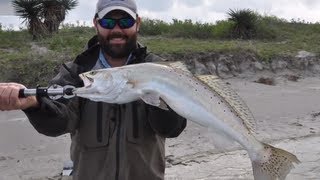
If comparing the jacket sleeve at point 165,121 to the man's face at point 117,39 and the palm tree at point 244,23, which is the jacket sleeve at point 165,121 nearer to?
the man's face at point 117,39

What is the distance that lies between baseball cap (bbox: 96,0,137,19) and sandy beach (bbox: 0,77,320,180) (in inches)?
146

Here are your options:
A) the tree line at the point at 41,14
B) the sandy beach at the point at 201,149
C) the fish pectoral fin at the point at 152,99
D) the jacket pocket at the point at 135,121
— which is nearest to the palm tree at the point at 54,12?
the tree line at the point at 41,14

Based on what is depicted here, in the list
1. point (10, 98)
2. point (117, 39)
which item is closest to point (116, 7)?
point (117, 39)

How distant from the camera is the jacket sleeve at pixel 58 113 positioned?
338 centimetres

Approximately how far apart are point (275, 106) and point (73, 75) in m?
10.3

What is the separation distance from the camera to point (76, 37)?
17922 mm

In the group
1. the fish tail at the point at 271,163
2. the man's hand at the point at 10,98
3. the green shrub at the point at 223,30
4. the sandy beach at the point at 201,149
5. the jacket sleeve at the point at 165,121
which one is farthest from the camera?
the green shrub at the point at 223,30

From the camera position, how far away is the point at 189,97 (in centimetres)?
327

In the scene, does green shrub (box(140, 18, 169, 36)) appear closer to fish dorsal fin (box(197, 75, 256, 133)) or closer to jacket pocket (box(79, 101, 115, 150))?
jacket pocket (box(79, 101, 115, 150))

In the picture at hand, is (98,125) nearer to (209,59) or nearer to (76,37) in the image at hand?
(209,59)

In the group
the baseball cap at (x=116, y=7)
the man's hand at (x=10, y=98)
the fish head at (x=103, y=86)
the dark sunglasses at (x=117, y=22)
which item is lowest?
the man's hand at (x=10, y=98)

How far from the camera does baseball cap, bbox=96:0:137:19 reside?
3680mm

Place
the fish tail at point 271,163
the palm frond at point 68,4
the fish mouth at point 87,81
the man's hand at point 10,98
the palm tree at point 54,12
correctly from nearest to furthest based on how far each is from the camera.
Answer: the man's hand at point 10,98, the fish mouth at point 87,81, the fish tail at point 271,163, the palm tree at point 54,12, the palm frond at point 68,4

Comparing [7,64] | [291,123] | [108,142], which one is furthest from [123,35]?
[7,64]
